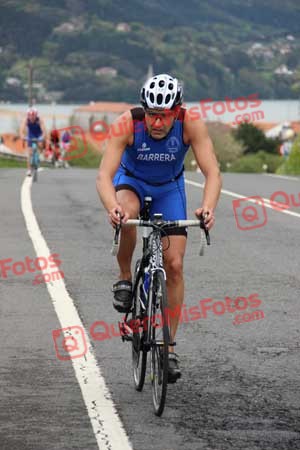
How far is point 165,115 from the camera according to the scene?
7.16 metres

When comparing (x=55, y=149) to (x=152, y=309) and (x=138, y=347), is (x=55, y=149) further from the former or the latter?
(x=152, y=309)

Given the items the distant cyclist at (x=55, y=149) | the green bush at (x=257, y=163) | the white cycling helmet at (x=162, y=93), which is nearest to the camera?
the white cycling helmet at (x=162, y=93)

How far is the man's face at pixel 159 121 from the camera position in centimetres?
714

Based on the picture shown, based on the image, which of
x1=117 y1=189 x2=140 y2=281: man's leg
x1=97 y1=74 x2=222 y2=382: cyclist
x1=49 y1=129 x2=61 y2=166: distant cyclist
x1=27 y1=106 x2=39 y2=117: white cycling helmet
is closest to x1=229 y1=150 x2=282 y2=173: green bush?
x1=49 y1=129 x2=61 y2=166: distant cyclist

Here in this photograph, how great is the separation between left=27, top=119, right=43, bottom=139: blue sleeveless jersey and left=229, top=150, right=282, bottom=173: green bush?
9557 cm

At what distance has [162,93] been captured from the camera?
23.1ft

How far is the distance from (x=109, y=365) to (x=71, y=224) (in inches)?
365

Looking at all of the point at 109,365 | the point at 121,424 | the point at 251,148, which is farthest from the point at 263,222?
the point at 251,148

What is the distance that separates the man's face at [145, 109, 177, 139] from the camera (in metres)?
7.14

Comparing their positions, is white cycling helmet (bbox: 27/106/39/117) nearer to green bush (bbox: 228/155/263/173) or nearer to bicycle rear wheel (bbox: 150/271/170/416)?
bicycle rear wheel (bbox: 150/271/170/416)

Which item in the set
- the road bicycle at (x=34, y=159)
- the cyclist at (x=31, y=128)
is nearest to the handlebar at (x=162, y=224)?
the cyclist at (x=31, y=128)

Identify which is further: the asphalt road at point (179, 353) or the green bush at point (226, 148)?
the green bush at point (226, 148)

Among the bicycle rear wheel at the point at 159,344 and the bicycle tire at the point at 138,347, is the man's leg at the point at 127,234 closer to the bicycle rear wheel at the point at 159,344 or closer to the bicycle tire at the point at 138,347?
the bicycle tire at the point at 138,347

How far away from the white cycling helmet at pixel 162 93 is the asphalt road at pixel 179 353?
154cm
